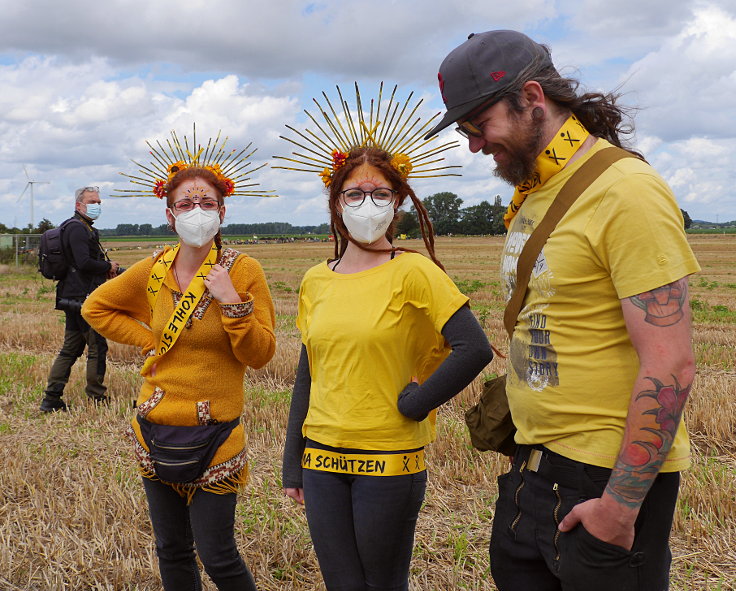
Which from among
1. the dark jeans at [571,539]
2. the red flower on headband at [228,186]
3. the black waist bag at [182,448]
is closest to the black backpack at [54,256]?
the red flower on headband at [228,186]

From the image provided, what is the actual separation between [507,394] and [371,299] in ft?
2.24

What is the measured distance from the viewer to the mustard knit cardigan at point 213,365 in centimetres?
304

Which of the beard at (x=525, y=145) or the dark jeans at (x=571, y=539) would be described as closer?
the dark jeans at (x=571, y=539)

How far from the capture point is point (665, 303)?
1.81 metres

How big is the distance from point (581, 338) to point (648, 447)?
1.13 ft

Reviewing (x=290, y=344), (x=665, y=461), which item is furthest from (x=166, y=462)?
(x=290, y=344)

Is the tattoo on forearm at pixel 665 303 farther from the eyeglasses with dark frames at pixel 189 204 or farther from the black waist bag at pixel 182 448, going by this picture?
the eyeglasses with dark frames at pixel 189 204

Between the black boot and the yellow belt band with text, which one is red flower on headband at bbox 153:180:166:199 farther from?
the black boot

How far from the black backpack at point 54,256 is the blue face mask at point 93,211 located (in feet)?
0.63

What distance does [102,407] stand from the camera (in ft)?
22.6

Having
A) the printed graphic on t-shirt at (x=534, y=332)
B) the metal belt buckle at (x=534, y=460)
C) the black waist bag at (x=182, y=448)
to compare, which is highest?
the printed graphic on t-shirt at (x=534, y=332)

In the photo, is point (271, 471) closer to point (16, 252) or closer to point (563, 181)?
point (563, 181)

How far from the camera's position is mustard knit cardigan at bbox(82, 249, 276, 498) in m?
3.04

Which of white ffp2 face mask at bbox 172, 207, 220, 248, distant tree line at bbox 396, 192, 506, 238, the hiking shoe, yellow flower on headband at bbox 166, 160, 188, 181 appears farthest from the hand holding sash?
distant tree line at bbox 396, 192, 506, 238
